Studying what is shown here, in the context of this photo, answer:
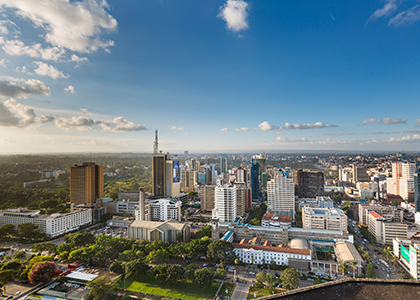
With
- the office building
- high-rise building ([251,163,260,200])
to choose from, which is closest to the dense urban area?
high-rise building ([251,163,260,200])

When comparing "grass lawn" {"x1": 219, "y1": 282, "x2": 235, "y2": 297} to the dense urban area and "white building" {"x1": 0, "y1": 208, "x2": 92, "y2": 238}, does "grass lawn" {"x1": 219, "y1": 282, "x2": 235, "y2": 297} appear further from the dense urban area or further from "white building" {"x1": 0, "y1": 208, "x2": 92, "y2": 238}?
"white building" {"x1": 0, "y1": 208, "x2": 92, "y2": 238}

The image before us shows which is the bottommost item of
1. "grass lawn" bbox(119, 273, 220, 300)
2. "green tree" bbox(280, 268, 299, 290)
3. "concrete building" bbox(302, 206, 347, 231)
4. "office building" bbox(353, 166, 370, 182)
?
"grass lawn" bbox(119, 273, 220, 300)

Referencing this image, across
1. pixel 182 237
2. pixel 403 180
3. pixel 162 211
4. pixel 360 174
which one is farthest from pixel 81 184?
pixel 360 174

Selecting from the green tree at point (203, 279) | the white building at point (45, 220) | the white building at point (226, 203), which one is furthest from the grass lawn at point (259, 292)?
the white building at point (45, 220)

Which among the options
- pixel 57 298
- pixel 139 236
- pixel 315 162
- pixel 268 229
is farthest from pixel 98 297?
pixel 315 162

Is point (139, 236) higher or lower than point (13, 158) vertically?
lower

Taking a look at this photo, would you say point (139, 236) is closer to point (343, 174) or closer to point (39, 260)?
point (39, 260)
